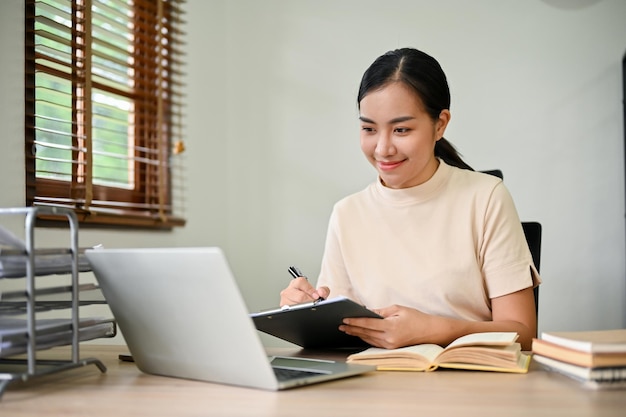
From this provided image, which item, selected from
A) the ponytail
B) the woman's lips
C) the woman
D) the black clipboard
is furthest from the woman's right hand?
the ponytail

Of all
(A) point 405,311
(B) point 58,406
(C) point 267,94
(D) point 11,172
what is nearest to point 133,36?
(C) point 267,94

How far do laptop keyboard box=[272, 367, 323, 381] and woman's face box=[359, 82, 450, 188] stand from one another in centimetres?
67

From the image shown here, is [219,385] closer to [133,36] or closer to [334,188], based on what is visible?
[133,36]

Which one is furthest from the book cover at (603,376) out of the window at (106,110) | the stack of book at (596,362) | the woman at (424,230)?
the window at (106,110)

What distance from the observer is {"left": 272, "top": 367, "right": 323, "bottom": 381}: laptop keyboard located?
99 centimetres

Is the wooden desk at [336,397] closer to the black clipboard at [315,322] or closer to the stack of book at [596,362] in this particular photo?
the stack of book at [596,362]

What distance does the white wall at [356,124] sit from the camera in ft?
10.7

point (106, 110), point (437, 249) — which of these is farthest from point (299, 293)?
point (106, 110)

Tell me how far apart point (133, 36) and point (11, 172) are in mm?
1104

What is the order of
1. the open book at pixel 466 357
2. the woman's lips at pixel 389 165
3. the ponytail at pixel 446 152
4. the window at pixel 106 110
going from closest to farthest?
the open book at pixel 466 357, the woman's lips at pixel 389 165, the ponytail at pixel 446 152, the window at pixel 106 110

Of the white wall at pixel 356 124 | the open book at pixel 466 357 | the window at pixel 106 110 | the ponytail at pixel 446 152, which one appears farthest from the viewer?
the white wall at pixel 356 124

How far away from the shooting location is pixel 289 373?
3.38 feet

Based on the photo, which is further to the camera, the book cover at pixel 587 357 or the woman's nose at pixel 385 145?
→ the woman's nose at pixel 385 145

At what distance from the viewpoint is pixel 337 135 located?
3607 mm
